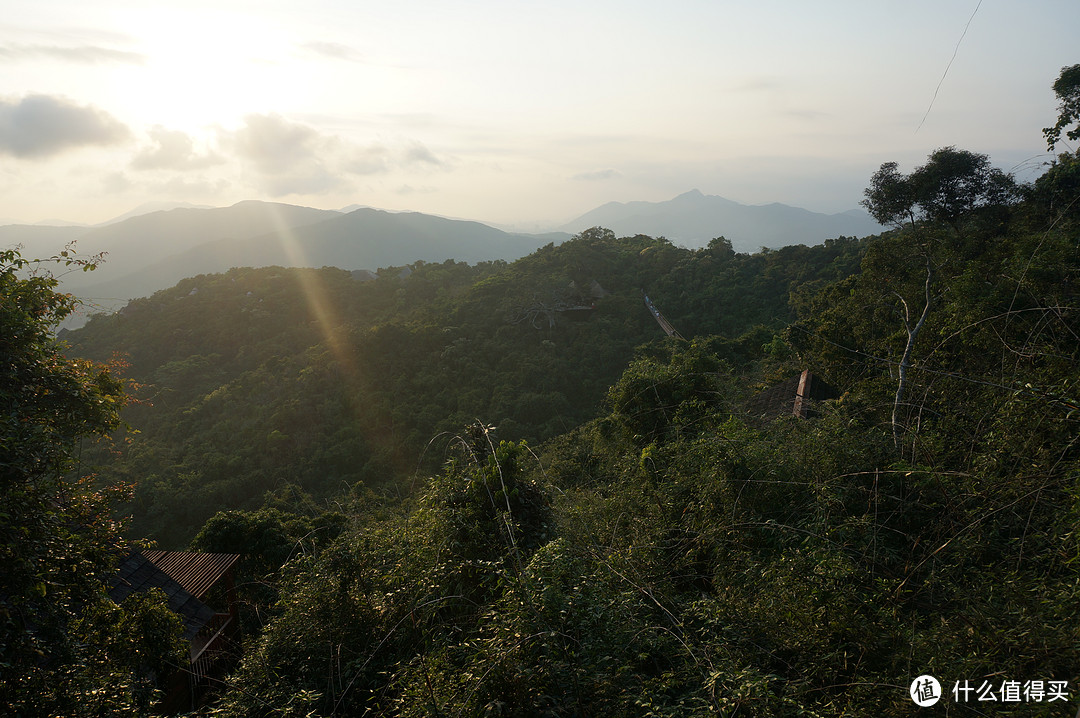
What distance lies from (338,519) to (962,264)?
14049mm

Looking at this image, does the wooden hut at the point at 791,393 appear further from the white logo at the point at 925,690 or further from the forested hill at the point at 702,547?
the white logo at the point at 925,690

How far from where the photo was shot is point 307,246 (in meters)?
91.4

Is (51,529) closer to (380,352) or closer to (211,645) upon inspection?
(211,645)

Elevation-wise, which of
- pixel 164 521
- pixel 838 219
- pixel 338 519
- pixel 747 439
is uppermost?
pixel 838 219

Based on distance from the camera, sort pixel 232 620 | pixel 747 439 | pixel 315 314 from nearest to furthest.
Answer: pixel 747 439 → pixel 232 620 → pixel 315 314

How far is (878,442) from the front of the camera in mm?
5410

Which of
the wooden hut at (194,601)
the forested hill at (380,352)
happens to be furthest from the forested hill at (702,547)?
the forested hill at (380,352)

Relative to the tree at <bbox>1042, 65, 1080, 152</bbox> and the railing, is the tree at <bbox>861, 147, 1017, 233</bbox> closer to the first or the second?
the tree at <bbox>1042, 65, 1080, 152</bbox>

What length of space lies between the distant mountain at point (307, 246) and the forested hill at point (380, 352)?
45638mm

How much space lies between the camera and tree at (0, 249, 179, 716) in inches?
121

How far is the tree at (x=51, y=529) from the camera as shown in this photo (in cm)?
308

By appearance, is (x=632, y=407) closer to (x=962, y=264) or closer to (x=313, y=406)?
(x=962, y=264)

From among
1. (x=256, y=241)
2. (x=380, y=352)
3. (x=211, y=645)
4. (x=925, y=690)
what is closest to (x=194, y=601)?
(x=211, y=645)

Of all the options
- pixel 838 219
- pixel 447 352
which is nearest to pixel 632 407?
pixel 447 352
